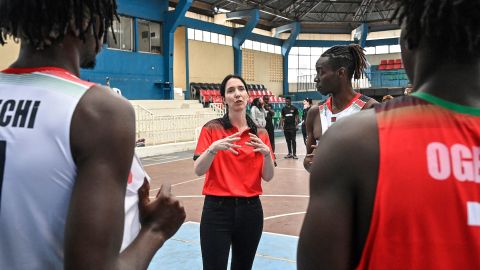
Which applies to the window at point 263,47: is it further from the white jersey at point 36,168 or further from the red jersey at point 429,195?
the red jersey at point 429,195

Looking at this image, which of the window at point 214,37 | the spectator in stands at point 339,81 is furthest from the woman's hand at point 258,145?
the window at point 214,37

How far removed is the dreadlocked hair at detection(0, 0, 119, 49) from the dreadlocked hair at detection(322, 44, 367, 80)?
303 cm

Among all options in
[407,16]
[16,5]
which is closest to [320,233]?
[407,16]

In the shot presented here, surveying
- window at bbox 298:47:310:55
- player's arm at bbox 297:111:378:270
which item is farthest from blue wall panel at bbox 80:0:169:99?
player's arm at bbox 297:111:378:270

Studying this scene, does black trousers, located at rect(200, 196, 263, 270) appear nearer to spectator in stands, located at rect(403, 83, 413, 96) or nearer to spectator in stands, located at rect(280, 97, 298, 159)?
spectator in stands, located at rect(403, 83, 413, 96)

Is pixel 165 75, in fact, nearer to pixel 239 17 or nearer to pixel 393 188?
pixel 239 17

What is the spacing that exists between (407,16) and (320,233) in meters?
0.55

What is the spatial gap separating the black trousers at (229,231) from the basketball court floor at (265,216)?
1.30 metres

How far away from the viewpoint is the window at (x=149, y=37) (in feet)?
66.6

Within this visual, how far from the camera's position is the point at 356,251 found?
1092mm

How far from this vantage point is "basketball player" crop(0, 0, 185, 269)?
1097mm

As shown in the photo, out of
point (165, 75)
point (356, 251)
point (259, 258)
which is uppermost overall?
point (165, 75)

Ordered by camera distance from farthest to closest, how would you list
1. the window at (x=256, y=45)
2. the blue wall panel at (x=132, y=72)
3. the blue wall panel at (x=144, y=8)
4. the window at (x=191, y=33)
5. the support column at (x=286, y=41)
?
the support column at (x=286, y=41)
the window at (x=256, y=45)
the window at (x=191, y=33)
the blue wall panel at (x=144, y=8)
the blue wall panel at (x=132, y=72)

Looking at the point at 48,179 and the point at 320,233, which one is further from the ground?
the point at 48,179
